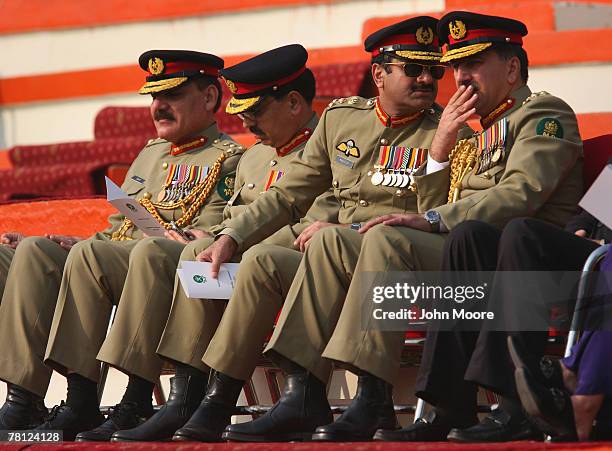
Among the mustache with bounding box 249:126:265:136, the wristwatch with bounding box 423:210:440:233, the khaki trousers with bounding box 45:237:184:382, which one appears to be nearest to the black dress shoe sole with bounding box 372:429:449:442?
the wristwatch with bounding box 423:210:440:233

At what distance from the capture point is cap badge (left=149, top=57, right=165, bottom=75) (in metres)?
6.48

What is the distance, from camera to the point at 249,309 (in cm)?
495

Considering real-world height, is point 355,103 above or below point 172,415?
above

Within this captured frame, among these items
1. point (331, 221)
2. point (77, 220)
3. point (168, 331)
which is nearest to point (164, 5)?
point (77, 220)

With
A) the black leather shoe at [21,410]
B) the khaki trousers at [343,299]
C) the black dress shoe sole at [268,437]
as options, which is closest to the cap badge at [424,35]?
the khaki trousers at [343,299]

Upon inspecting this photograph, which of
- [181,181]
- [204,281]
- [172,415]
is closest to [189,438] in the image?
[172,415]

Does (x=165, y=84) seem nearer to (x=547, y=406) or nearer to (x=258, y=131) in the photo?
(x=258, y=131)

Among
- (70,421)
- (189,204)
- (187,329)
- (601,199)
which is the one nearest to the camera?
(601,199)

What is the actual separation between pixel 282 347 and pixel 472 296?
2.15 ft

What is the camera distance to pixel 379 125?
5.54m

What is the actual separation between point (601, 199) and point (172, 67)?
2.72 meters

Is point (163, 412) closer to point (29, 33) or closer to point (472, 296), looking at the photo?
point (472, 296)

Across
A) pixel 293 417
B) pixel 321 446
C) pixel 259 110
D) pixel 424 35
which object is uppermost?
pixel 424 35

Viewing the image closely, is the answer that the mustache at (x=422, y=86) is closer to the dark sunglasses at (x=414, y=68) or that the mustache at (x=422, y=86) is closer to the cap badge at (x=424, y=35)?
the dark sunglasses at (x=414, y=68)
